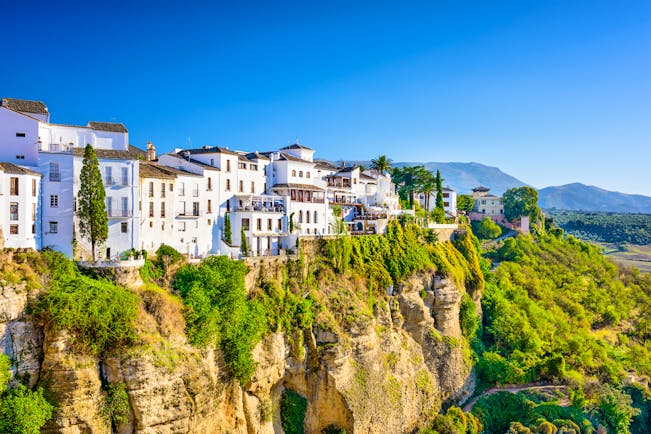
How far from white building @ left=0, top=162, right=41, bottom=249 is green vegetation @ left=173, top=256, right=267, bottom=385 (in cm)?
994

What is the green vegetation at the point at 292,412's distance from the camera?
150ft

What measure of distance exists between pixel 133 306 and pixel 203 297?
18.0 ft

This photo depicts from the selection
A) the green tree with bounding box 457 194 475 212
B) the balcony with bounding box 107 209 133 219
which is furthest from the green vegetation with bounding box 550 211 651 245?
the balcony with bounding box 107 209 133 219

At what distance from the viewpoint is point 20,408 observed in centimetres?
3047

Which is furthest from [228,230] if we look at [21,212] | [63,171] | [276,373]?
[21,212]

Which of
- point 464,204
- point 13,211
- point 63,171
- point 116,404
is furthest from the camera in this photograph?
point 464,204

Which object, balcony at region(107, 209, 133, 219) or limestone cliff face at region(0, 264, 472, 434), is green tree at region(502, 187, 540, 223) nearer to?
limestone cliff face at region(0, 264, 472, 434)

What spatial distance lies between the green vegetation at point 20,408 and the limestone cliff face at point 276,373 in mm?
807

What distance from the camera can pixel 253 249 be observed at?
51.3 meters

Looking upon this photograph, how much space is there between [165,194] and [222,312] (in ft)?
34.6

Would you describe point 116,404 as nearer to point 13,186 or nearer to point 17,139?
point 13,186

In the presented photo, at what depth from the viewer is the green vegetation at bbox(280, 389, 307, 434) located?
4572 cm

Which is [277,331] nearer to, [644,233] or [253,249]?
[253,249]

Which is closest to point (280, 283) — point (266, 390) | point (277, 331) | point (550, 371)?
point (277, 331)
